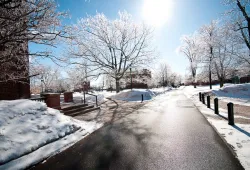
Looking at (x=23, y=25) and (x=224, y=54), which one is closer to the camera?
(x=23, y=25)

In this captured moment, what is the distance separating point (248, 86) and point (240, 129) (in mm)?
17787

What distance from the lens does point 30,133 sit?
15.4ft

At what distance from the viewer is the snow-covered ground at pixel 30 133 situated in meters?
3.78

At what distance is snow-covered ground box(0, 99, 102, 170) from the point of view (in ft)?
12.4

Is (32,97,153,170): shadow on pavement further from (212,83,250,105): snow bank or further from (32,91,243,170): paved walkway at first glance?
(212,83,250,105): snow bank

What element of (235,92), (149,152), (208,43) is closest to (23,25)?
(149,152)

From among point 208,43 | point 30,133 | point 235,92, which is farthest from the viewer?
point 208,43

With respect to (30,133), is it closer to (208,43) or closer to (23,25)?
(23,25)

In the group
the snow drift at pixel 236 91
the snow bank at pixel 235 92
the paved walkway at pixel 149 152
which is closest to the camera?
the paved walkway at pixel 149 152

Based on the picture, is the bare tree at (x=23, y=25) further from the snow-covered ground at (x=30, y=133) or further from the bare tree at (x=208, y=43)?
the bare tree at (x=208, y=43)

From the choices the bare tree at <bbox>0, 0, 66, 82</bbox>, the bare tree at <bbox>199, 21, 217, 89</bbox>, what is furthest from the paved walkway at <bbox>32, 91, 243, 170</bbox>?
the bare tree at <bbox>199, 21, 217, 89</bbox>

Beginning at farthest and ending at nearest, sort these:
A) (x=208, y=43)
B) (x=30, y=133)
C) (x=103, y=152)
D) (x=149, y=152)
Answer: (x=208, y=43), (x=30, y=133), (x=103, y=152), (x=149, y=152)

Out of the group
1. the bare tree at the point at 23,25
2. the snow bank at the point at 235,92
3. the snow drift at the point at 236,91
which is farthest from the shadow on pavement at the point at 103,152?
the snow drift at the point at 236,91

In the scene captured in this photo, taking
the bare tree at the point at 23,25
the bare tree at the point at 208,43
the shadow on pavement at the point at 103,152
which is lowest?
the shadow on pavement at the point at 103,152
